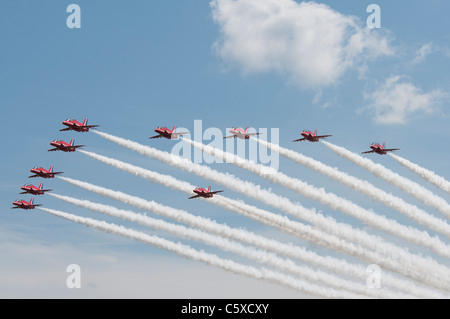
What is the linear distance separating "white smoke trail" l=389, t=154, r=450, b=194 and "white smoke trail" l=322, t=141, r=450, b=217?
2889mm

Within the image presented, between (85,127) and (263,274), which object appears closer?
(263,274)

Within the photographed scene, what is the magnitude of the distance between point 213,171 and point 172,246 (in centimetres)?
1979

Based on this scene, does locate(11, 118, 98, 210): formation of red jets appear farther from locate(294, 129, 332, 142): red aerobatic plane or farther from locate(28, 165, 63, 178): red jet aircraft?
locate(294, 129, 332, 142): red aerobatic plane

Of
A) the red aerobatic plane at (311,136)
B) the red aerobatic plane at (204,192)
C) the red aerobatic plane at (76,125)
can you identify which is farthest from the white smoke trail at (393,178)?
the red aerobatic plane at (76,125)

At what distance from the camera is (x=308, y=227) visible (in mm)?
144125

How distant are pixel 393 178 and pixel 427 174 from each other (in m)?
8.65

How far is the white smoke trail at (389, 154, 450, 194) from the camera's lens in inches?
5920

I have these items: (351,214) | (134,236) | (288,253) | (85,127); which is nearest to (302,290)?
(288,253)

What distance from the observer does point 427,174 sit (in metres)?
151

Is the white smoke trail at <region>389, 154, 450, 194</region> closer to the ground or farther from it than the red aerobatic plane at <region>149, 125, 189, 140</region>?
closer to the ground

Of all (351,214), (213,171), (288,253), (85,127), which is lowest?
(288,253)

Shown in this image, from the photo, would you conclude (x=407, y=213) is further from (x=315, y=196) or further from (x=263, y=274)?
(x=263, y=274)

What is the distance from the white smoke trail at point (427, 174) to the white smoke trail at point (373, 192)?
8.10 metres

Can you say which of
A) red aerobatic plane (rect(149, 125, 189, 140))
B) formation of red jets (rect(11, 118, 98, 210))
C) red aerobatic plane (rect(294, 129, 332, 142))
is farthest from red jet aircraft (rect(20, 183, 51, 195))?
red aerobatic plane (rect(294, 129, 332, 142))
